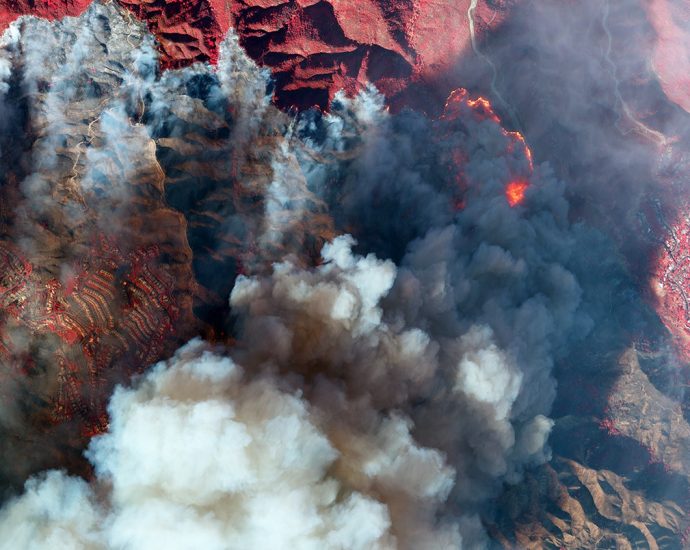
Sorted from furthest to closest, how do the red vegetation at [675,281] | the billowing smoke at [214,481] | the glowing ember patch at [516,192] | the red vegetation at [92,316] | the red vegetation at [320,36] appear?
the red vegetation at [675,281], the glowing ember patch at [516,192], the red vegetation at [320,36], the red vegetation at [92,316], the billowing smoke at [214,481]

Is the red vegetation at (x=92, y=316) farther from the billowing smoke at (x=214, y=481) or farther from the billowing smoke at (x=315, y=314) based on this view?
the billowing smoke at (x=214, y=481)

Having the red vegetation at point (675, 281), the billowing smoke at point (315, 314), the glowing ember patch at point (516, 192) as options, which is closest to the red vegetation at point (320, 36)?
the billowing smoke at point (315, 314)

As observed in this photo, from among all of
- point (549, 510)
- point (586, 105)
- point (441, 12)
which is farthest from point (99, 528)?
point (586, 105)

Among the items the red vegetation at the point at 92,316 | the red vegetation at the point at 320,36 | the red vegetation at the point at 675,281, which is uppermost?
the red vegetation at the point at 320,36

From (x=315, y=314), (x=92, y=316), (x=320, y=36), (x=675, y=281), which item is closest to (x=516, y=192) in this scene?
(x=675, y=281)

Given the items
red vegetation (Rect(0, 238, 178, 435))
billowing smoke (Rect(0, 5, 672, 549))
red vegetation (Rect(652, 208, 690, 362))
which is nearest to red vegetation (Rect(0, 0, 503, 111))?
billowing smoke (Rect(0, 5, 672, 549))

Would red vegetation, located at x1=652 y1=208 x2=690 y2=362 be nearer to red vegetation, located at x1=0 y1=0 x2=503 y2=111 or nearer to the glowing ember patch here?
the glowing ember patch

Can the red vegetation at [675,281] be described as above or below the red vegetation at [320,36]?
below

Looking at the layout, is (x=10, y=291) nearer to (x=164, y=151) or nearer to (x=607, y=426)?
(x=164, y=151)

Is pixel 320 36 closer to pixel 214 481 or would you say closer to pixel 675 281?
pixel 214 481
